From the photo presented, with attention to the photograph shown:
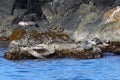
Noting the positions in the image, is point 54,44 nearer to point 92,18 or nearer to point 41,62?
point 41,62

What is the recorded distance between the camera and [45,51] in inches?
1340

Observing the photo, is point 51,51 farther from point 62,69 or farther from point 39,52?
point 62,69

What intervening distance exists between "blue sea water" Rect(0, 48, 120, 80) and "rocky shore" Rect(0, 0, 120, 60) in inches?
57.3

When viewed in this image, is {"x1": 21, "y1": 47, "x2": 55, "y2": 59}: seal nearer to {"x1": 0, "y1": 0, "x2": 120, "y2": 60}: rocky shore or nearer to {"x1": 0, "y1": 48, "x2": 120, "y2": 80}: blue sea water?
{"x1": 0, "y1": 0, "x2": 120, "y2": 60}: rocky shore

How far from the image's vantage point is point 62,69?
2795cm

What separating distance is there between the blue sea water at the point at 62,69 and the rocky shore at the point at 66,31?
4.78ft

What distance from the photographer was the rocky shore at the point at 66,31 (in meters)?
34.6

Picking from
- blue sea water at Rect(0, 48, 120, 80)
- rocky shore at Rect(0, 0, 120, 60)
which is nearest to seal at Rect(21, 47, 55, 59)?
rocky shore at Rect(0, 0, 120, 60)

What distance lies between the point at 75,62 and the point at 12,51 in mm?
5250

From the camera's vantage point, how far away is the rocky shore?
34.6 meters

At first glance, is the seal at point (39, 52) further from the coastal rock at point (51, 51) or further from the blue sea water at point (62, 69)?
the blue sea water at point (62, 69)

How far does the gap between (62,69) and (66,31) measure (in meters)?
23.3

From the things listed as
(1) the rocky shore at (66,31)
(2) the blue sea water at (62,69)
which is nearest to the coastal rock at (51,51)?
(1) the rocky shore at (66,31)

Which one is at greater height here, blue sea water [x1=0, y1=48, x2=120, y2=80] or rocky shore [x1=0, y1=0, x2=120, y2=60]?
rocky shore [x1=0, y1=0, x2=120, y2=60]
